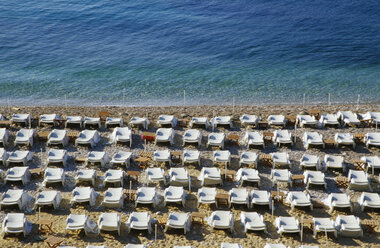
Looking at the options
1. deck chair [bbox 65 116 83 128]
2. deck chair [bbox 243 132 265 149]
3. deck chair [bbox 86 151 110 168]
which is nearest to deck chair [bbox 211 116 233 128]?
deck chair [bbox 243 132 265 149]

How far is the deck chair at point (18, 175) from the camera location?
72.3ft

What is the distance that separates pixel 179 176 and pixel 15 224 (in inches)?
280

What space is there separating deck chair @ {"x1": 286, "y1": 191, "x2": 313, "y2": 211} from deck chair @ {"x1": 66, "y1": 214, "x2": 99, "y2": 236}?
7889 millimetres

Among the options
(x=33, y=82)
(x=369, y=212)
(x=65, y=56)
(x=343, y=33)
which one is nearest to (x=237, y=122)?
(x=369, y=212)

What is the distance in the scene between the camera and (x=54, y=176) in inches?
866

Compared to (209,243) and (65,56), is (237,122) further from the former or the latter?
(65,56)

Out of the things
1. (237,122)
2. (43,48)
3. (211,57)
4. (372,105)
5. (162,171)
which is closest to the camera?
(162,171)

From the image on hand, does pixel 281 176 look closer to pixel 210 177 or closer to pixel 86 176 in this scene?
pixel 210 177

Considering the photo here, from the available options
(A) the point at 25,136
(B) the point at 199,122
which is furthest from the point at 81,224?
(B) the point at 199,122

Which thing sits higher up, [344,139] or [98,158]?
[344,139]

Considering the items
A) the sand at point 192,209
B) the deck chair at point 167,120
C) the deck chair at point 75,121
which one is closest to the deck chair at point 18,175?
the sand at point 192,209

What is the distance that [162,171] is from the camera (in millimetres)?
22500

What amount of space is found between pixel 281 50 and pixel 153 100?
52.1ft

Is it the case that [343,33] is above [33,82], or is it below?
above
